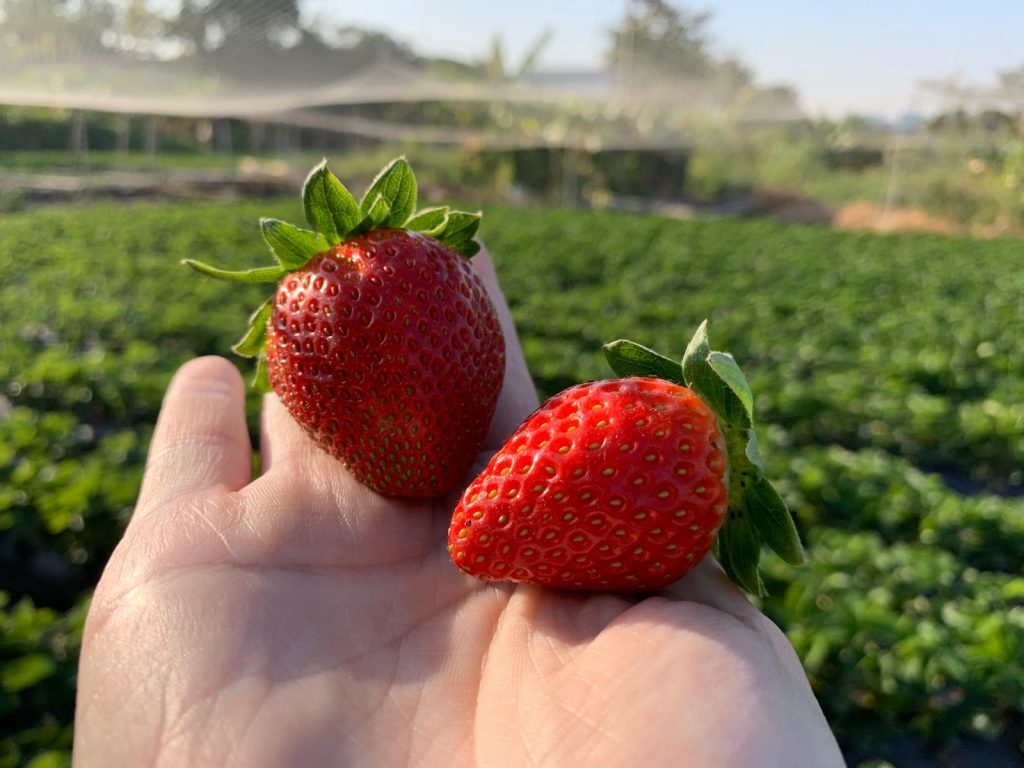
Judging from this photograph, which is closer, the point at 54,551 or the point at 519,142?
the point at 54,551

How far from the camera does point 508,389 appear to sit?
7.14ft

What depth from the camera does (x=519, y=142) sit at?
28922 millimetres

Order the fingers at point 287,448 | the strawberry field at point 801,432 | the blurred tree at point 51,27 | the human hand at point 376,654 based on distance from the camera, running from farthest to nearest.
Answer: the blurred tree at point 51,27
the strawberry field at point 801,432
the fingers at point 287,448
the human hand at point 376,654

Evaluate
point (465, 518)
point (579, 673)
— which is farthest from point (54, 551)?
point (579, 673)

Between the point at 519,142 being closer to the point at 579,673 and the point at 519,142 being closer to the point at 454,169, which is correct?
the point at 454,169

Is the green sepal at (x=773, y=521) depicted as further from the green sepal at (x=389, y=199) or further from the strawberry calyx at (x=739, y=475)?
the green sepal at (x=389, y=199)

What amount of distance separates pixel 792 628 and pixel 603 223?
577 inches

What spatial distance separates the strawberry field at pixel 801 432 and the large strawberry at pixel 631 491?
1278 millimetres

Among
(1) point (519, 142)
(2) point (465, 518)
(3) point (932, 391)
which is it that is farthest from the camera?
(1) point (519, 142)

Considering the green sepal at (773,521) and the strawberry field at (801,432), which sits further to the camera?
the strawberry field at (801,432)

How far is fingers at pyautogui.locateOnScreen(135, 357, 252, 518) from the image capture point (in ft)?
5.98

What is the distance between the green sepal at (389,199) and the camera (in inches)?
66.9

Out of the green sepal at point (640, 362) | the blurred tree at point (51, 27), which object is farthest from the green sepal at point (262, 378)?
the blurred tree at point (51, 27)

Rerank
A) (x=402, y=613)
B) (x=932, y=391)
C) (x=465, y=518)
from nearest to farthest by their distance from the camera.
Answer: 1. (x=465, y=518)
2. (x=402, y=613)
3. (x=932, y=391)
